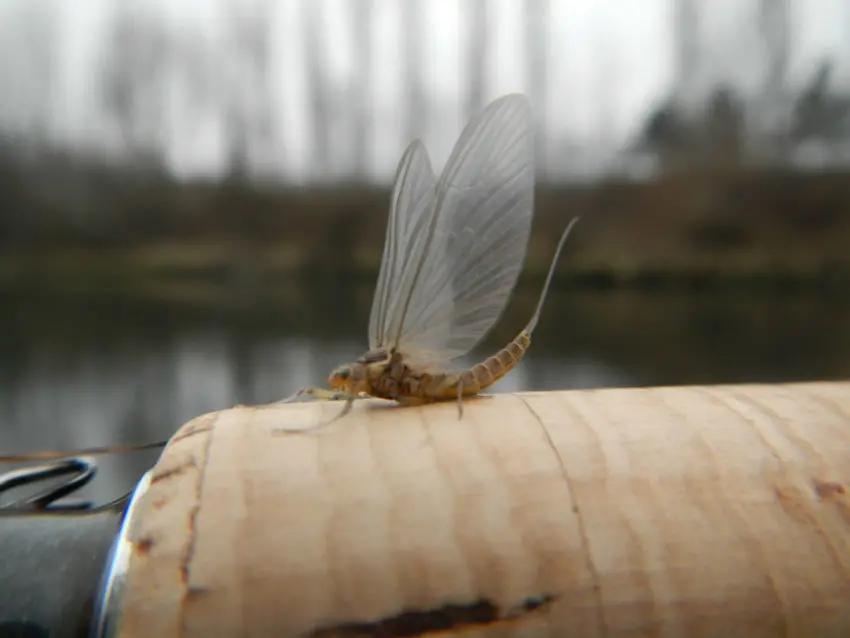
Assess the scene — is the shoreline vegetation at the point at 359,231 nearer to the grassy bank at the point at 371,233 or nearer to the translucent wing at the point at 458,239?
the grassy bank at the point at 371,233

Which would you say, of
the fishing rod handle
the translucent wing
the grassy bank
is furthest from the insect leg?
the grassy bank

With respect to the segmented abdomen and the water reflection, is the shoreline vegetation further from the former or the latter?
the segmented abdomen

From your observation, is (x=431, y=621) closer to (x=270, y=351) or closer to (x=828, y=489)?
(x=828, y=489)

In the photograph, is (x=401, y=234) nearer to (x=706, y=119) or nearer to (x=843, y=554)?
(x=843, y=554)

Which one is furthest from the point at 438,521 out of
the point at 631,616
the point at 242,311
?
the point at 242,311

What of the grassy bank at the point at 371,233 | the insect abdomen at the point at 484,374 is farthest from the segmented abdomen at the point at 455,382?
the grassy bank at the point at 371,233

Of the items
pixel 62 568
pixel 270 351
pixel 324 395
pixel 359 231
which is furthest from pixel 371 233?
pixel 62 568
